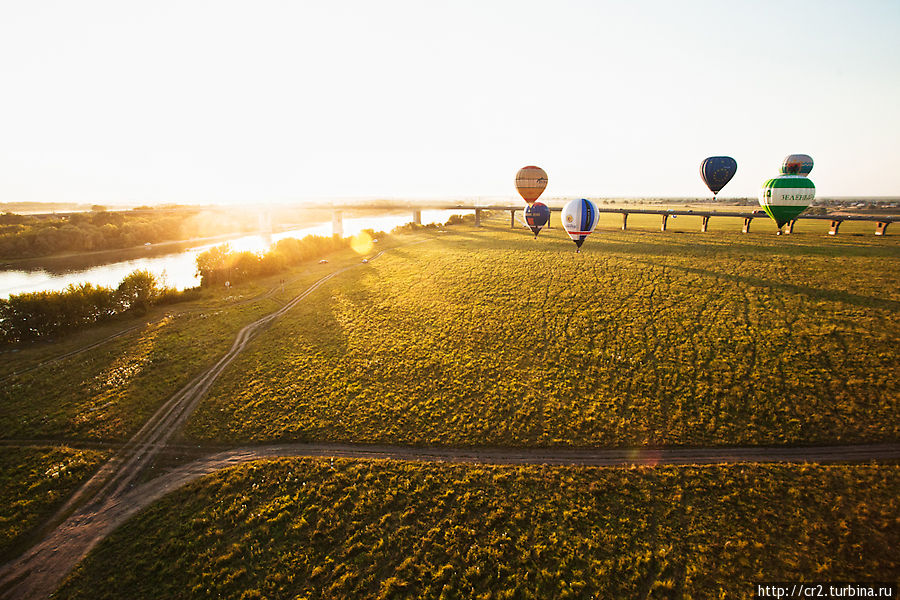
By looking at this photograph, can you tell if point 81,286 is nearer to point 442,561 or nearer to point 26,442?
point 26,442

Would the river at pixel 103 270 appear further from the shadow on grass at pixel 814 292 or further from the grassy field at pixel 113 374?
the shadow on grass at pixel 814 292

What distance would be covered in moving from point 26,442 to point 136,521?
10974 millimetres

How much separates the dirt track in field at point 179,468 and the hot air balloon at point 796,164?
3843cm

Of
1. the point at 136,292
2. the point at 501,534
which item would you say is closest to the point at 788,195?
the point at 501,534

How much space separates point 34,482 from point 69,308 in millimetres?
25471

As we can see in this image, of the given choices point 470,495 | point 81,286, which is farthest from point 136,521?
point 81,286

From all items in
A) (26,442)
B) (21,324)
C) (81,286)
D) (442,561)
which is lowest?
(442,561)

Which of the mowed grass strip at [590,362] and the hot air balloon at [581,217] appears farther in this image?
the hot air balloon at [581,217]

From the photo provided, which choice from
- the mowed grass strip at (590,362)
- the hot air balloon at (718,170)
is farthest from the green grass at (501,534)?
the hot air balloon at (718,170)

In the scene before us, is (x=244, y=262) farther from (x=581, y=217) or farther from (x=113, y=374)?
(x=581, y=217)

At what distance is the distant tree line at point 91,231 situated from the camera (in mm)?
64125

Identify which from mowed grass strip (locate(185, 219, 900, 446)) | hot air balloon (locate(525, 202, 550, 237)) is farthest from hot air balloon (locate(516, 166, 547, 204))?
mowed grass strip (locate(185, 219, 900, 446))

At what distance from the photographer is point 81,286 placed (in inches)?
1348

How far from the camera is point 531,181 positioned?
133ft
